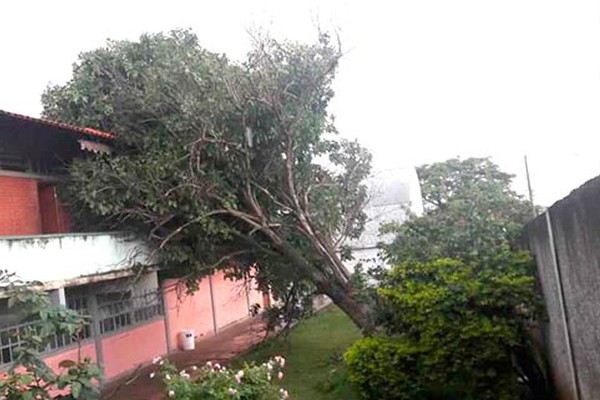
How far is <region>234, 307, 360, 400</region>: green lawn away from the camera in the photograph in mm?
10047

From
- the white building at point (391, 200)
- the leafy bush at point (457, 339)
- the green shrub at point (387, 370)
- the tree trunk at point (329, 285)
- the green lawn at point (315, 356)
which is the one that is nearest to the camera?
the leafy bush at point (457, 339)

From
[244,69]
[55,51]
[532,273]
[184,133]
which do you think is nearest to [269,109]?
[244,69]

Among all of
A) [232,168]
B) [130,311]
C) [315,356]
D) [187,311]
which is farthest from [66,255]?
[187,311]

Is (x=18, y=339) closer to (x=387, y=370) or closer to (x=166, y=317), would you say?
(x=387, y=370)

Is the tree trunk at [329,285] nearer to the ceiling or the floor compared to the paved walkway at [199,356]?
nearer to the ceiling

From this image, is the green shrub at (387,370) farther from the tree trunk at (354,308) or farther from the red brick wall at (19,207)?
the red brick wall at (19,207)

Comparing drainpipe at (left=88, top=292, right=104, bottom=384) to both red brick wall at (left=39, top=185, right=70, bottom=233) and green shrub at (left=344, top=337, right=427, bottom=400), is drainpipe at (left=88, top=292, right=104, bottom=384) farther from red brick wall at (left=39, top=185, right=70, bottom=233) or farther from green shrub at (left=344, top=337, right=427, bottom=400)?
green shrub at (left=344, top=337, right=427, bottom=400)

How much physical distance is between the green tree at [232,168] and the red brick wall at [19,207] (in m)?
0.86

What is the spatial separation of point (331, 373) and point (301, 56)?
613 centimetres

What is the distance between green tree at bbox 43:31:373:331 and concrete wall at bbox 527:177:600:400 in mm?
4705

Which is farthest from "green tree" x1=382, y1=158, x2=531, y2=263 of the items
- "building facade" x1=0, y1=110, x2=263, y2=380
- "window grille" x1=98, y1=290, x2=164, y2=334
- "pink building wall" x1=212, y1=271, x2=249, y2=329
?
"pink building wall" x1=212, y1=271, x2=249, y2=329

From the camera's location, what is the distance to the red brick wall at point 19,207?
37.4 ft

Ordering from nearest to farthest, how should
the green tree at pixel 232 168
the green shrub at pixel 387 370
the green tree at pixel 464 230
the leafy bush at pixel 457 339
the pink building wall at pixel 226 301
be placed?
the leafy bush at pixel 457 339, the green shrub at pixel 387 370, the green tree at pixel 464 230, the green tree at pixel 232 168, the pink building wall at pixel 226 301

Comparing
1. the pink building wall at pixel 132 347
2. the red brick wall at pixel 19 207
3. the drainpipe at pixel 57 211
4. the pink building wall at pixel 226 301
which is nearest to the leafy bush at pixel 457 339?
the pink building wall at pixel 132 347
